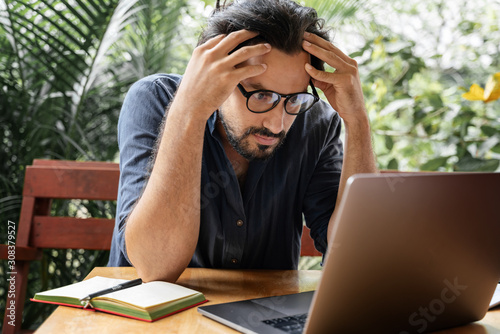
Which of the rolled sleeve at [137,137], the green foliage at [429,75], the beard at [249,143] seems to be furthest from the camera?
the green foliage at [429,75]

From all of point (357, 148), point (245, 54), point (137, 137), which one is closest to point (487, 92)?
point (357, 148)

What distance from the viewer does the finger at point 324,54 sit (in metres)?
1.24

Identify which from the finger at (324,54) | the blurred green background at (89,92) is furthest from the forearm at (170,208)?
the blurred green background at (89,92)

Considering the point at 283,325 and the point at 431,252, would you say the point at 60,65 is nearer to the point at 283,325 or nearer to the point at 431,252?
the point at 283,325

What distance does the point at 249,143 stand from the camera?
4.35ft

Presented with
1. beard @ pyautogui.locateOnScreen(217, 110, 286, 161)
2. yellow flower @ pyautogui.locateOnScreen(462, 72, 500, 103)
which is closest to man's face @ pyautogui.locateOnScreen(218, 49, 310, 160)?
beard @ pyautogui.locateOnScreen(217, 110, 286, 161)

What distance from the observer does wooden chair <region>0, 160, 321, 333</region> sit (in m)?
1.66

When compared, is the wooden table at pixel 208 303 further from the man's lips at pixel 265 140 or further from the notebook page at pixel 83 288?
the man's lips at pixel 265 140

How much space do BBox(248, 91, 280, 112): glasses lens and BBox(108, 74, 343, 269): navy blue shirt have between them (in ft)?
0.60

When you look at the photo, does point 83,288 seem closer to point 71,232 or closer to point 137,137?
point 137,137

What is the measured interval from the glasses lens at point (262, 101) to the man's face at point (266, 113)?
0.5 inches

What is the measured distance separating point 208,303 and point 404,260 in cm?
40

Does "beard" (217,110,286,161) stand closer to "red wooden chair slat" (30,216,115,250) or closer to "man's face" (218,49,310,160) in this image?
"man's face" (218,49,310,160)

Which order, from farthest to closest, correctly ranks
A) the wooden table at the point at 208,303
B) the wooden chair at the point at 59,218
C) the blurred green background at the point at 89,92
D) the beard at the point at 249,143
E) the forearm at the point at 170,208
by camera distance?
the blurred green background at the point at 89,92 → the wooden chair at the point at 59,218 → the beard at the point at 249,143 → the forearm at the point at 170,208 → the wooden table at the point at 208,303
